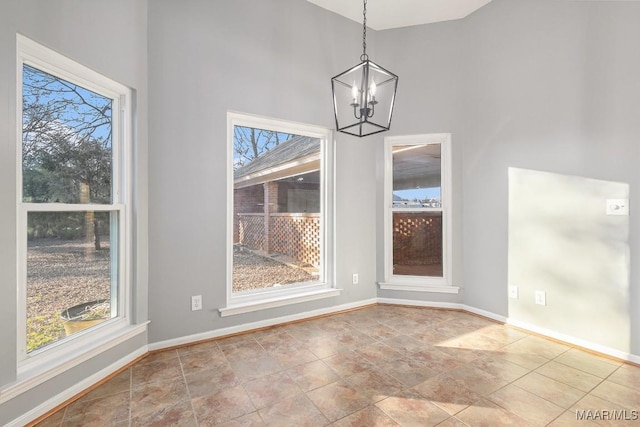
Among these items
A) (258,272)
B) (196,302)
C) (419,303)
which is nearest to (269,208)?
(258,272)

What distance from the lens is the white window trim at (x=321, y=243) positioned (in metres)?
2.84

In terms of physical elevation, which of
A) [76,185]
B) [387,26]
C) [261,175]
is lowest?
[76,185]

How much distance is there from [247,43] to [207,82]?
598 millimetres

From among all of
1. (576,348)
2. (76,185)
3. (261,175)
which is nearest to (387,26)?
(261,175)

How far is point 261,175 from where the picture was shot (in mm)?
3107

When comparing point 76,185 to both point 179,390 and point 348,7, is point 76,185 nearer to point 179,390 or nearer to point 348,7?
point 179,390

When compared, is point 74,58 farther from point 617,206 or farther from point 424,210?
point 617,206

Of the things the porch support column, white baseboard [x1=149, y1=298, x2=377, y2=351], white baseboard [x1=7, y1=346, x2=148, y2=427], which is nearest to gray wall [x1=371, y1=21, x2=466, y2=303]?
white baseboard [x1=149, y1=298, x2=377, y2=351]

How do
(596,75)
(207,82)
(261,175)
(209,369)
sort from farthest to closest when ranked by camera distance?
(261,175)
(207,82)
(596,75)
(209,369)

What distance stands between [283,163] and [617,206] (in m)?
2.95

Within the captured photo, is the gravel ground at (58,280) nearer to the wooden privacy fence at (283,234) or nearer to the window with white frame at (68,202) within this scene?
the window with white frame at (68,202)

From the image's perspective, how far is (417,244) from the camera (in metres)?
3.69

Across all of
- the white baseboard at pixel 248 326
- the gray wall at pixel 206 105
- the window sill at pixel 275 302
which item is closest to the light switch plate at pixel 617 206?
the white baseboard at pixel 248 326

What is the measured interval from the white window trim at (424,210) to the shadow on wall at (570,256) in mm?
654
